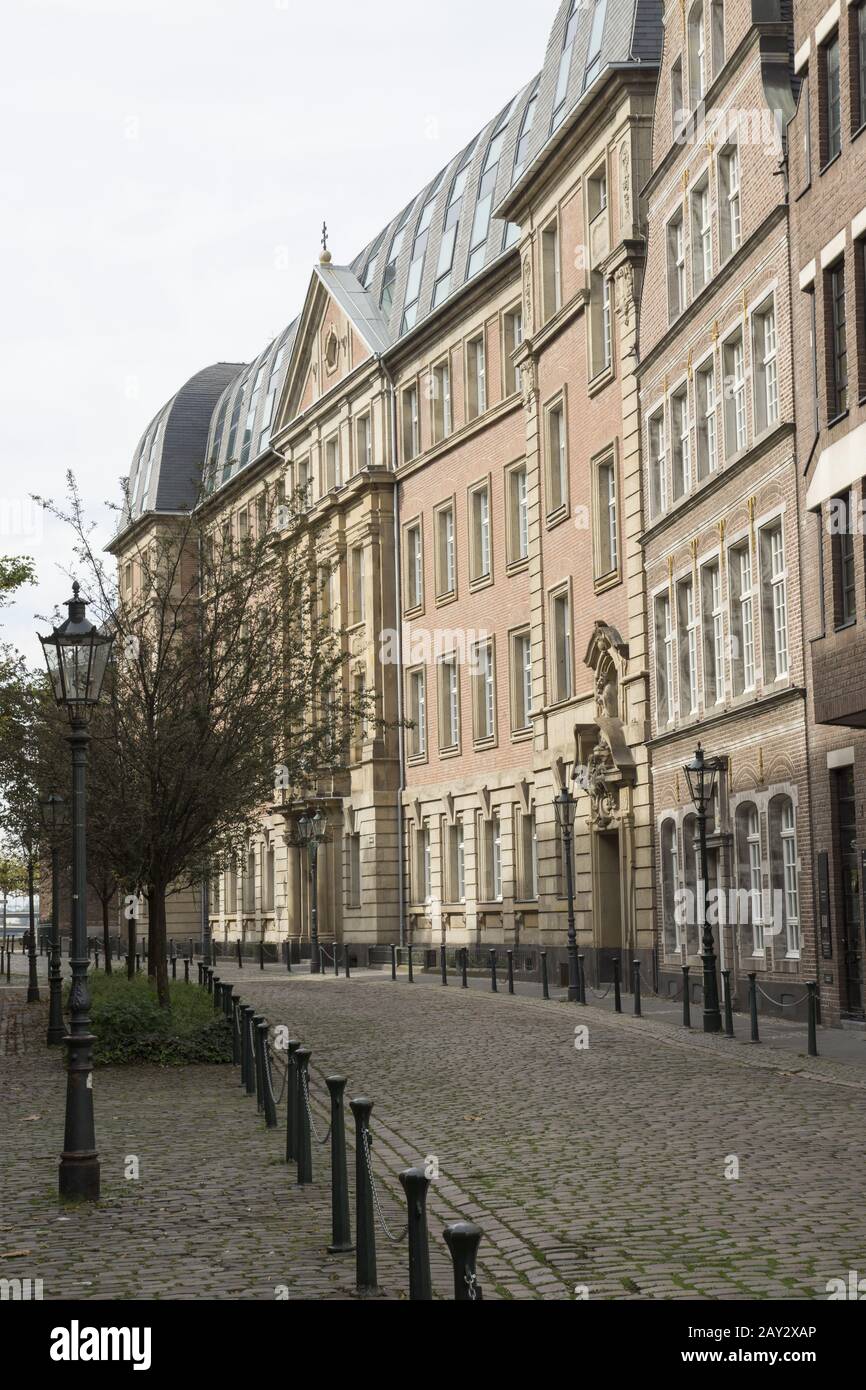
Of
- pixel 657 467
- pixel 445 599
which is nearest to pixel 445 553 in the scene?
pixel 445 599

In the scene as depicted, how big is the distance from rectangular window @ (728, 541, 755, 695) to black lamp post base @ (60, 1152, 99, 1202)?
19.5 meters

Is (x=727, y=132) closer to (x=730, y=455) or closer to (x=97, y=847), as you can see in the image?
(x=730, y=455)

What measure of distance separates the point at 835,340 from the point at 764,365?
393 centimetres

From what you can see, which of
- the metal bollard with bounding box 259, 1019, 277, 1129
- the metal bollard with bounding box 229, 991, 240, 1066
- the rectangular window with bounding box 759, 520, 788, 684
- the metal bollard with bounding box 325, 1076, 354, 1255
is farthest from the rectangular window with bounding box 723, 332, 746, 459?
the metal bollard with bounding box 325, 1076, 354, 1255

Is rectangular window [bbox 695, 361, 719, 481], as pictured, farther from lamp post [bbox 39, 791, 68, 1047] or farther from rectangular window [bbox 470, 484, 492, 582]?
rectangular window [bbox 470, 484, 492, 582]

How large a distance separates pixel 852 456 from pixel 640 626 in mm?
12332

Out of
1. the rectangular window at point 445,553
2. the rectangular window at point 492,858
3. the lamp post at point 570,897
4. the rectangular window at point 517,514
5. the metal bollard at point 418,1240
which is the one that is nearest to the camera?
the metal bollard at point 418,1240

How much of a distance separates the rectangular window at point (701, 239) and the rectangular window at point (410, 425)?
2101 cm

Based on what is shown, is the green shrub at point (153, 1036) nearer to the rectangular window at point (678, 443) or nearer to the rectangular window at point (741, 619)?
the rectangular window at point (741, 619)

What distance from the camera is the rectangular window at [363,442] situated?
5772 centimetres

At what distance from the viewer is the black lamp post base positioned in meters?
12.7

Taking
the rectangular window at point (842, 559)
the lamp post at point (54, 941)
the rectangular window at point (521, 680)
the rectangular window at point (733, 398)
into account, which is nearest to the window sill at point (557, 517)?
the rectangular window at point (521, 680)
